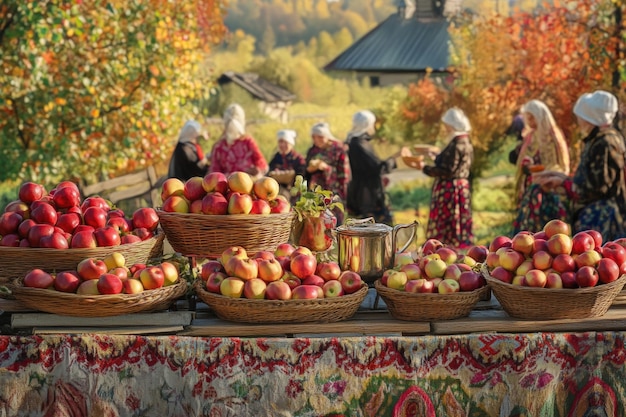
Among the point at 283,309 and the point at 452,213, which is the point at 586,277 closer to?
the point at 283,309

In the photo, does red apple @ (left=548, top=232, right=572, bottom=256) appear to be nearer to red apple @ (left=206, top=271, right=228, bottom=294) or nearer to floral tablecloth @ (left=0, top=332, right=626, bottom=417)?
floral tablecloth @ (left=0, top=332, right=626, bottom=417)

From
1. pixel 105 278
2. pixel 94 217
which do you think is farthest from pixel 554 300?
pixel 94 217

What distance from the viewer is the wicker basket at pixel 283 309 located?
3.57m

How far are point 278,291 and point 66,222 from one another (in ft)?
3.51

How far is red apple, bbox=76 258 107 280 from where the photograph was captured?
12.1 feet

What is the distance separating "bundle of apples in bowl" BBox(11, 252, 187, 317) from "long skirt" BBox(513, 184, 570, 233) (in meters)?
4.37

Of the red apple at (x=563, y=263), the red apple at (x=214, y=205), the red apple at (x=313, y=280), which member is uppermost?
the red apple at (x=214, y=205)

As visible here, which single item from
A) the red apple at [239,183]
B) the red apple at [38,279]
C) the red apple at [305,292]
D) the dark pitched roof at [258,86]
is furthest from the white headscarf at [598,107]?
the dark pitched roof at [258,86]

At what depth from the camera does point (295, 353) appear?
3.48 m

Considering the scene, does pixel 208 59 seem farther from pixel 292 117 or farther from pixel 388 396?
pixel 388 396

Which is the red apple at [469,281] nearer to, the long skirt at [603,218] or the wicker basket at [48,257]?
the wicker basket at [48,257]

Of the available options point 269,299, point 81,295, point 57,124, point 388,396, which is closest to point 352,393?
point 388,396

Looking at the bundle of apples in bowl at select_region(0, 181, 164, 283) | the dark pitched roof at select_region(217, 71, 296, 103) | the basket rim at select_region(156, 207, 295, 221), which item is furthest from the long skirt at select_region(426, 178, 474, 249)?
the dark pitched roof at select_region(217, 71, 296, 103)

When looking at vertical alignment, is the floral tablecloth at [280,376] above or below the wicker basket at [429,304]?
below
